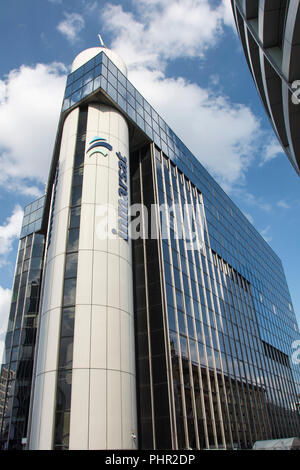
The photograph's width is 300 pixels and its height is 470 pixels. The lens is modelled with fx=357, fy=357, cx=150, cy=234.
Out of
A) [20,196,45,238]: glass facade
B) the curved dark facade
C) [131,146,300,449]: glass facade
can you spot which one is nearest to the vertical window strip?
[131,146,300,449]: glass facade

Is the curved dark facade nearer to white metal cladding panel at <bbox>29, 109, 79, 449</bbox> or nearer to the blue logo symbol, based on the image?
the blue logo symbol

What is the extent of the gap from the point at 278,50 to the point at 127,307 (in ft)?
54.6

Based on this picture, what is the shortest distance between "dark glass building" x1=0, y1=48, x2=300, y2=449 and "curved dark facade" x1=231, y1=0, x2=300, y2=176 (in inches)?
485

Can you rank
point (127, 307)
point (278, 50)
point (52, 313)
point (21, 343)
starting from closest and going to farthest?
1. point (278, 50)
2. point (52, 313)
3. point (127, 307)
4. point (21, 343)

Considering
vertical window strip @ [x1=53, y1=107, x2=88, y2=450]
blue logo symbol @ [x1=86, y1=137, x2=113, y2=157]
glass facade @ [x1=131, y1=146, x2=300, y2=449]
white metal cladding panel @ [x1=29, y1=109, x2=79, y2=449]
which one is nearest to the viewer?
vertical window strip @ [x1=53, y1=107, x2=88, y2=450]

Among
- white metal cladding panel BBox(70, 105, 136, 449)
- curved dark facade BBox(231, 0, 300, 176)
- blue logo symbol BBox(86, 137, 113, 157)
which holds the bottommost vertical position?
white metal cladding panel BBox(70, 105, 136, 449)

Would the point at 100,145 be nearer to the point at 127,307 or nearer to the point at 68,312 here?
the point at 127,307

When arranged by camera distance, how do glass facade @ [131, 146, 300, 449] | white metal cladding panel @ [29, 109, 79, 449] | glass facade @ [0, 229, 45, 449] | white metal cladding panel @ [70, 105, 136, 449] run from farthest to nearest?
glass facade @ [0, 229, 45, 449] → glass facade @ [131, 146, 300, 449] → white metal cladding panel @ [29, 109, 79, 449] → white metal cladding panel @ [70, 105, 136, 449]

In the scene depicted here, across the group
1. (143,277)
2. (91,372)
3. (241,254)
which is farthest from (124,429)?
(241,254)

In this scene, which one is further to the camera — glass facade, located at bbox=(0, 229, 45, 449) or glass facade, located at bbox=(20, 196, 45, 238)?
glass facade, located at bbox=(20, 196, 45, 238)

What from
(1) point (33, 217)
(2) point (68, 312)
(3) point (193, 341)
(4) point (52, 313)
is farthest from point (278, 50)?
(1) point (33, 217)

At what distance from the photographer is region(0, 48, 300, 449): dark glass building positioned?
20.1 metres

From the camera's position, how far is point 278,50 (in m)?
15.5
